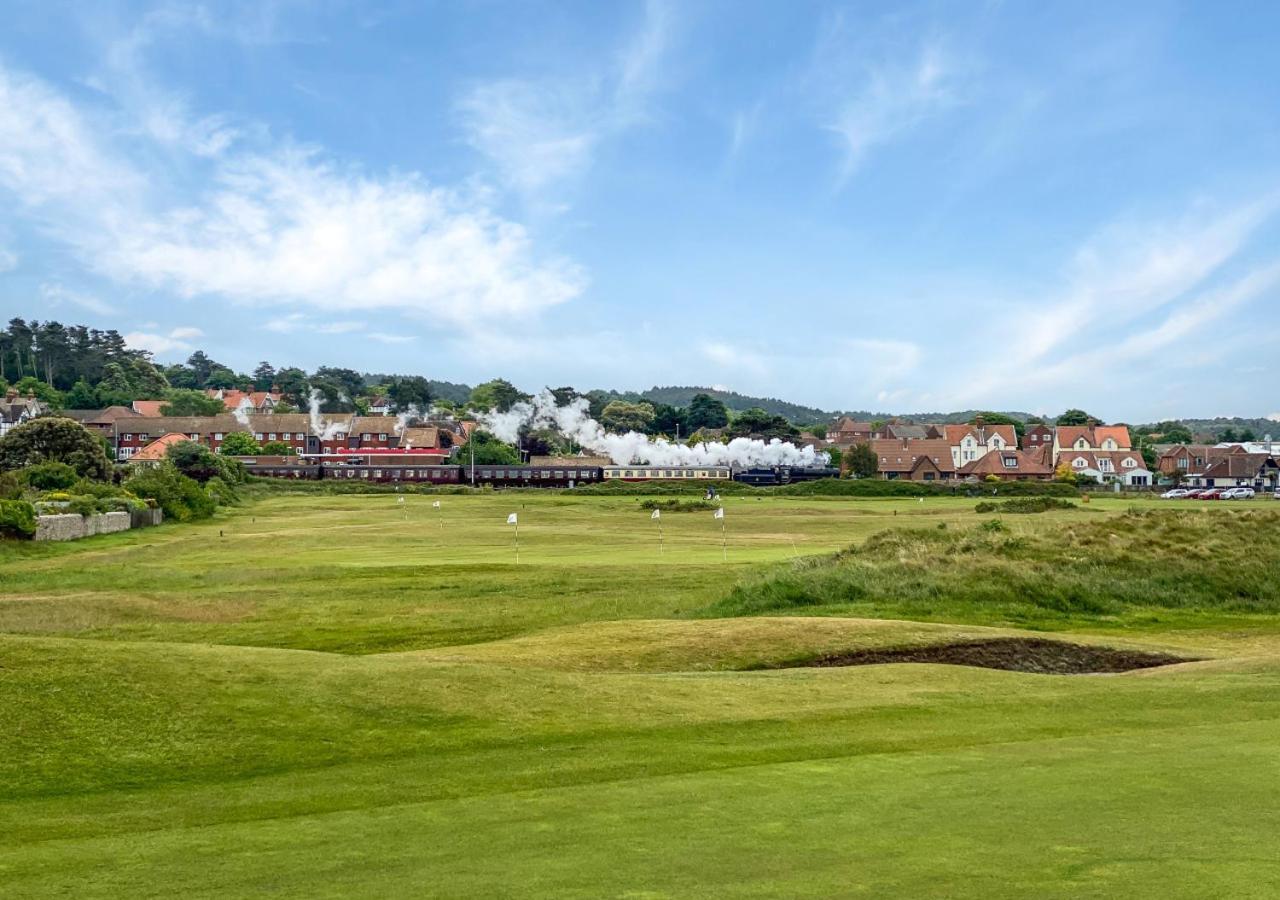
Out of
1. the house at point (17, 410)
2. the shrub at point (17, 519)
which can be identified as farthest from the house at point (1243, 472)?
the house at point (17, 410)

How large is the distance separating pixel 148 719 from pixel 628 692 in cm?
673

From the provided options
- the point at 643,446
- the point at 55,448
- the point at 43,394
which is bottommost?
the point at 55,448

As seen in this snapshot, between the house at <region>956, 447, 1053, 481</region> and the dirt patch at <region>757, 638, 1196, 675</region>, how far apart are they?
12500 cm

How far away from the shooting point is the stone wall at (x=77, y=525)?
179ft

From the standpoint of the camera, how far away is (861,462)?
144 meters

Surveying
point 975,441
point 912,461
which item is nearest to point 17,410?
point 912,461

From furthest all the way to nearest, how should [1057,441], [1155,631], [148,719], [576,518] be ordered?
[1057,441]
[576,518]
[1155,631]
[148,719]

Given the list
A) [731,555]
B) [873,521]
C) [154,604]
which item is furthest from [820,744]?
[873,521]

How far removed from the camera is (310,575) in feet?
139

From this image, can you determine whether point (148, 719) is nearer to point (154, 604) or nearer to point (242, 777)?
point (242, 777)

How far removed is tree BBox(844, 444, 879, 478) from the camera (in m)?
144

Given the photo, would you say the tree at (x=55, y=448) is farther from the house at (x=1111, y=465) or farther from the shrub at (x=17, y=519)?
the house at (x=1111, y=465)

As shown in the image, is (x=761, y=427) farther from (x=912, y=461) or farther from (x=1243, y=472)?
(x=1243, y=472)

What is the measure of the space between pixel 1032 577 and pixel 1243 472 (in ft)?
399
